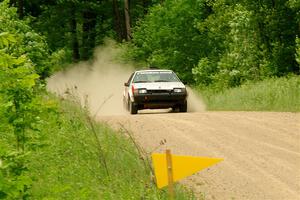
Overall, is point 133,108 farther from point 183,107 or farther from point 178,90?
point 183,107

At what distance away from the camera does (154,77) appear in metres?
22.8

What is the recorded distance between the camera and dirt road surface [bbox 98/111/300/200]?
10312mm

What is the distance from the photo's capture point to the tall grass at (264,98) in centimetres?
2031

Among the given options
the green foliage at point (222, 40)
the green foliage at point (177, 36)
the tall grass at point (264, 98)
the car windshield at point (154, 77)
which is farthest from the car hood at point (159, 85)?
the green foliage at point (177, 36)

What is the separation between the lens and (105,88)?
4316 cm

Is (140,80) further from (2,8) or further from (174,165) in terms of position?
(174,165)

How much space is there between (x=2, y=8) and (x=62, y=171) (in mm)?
11782

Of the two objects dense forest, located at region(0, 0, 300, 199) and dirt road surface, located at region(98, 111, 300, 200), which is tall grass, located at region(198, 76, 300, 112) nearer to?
dense forest, located at region(0, 0, 300, 199)

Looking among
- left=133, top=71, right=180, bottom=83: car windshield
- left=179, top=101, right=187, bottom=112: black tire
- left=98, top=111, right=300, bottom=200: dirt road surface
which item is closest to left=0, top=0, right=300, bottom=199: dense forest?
left=98, top=111, right=300, bottom=200: dirt road surface

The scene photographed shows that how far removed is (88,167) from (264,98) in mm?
12416

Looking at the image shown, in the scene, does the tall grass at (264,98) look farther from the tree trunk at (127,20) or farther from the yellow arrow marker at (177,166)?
the tree trunk at (127,20)

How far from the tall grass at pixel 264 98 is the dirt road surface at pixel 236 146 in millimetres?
2155

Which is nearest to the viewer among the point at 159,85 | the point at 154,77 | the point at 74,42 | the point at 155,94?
the point at 155,94

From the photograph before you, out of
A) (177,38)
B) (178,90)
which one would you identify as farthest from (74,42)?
(178,90)
